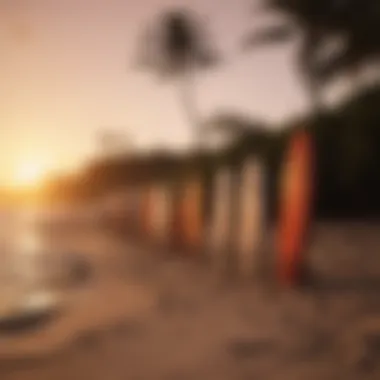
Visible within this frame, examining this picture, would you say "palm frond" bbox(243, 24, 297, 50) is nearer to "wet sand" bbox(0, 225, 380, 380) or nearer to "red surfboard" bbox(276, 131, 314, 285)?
"red surfboard" bbox(276, 131, 314, 285)

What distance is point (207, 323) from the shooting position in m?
0.94

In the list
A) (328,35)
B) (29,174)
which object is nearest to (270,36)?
(328,35)

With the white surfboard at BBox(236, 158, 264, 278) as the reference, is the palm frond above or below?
above

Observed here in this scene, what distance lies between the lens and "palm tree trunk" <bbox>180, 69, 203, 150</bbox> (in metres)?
0.99

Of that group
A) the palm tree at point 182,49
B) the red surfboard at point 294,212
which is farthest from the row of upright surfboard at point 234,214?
the palm tree at point 182,49

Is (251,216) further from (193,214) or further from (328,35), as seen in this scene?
(328,35)

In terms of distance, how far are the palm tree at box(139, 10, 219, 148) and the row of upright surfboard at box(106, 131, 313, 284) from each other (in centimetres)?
10

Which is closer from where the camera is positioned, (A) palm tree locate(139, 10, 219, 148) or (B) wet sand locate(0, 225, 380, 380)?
(B) wet sand locate(0, 225, 380, 380)

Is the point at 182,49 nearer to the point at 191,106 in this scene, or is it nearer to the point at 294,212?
the point at 191,106

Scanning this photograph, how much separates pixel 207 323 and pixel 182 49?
404mm

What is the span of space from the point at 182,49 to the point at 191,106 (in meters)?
0.09

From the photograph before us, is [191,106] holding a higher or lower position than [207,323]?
higher

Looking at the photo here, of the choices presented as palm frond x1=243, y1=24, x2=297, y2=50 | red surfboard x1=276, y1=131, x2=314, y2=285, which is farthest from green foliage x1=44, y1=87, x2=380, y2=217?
palm frond x1=243, y1=24, x2=297, y2=50

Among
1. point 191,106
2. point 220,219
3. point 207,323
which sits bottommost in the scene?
point 207,323
